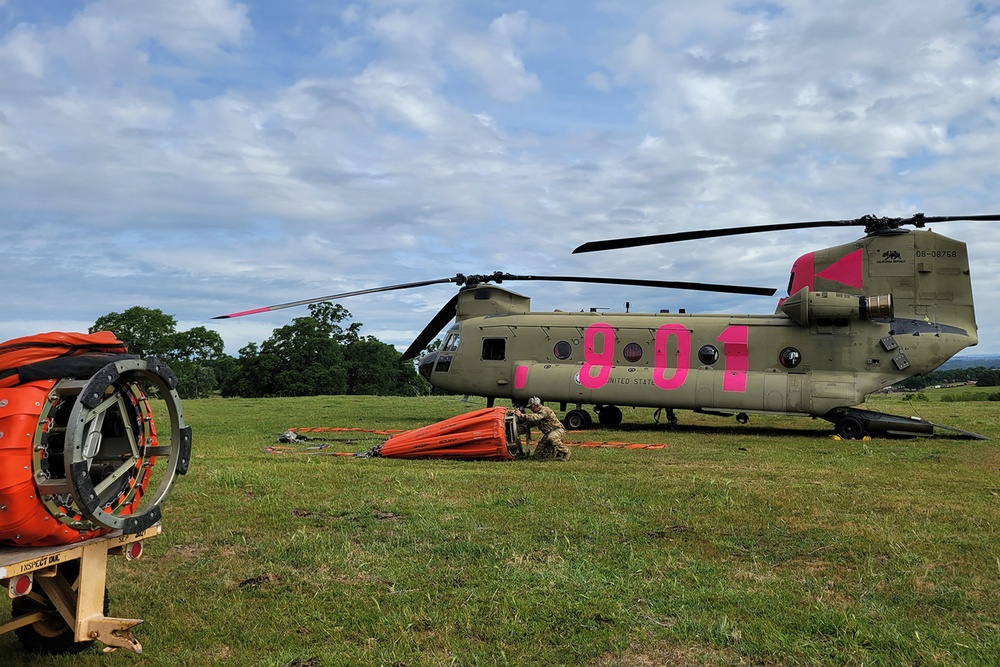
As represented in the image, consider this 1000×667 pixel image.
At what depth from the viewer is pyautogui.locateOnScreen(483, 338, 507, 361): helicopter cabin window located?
20.0m

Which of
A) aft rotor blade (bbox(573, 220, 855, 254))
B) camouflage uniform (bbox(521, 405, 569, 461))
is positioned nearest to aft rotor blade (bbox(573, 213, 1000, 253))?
aft rotor blade (bbox(573, 220, 855, 254))

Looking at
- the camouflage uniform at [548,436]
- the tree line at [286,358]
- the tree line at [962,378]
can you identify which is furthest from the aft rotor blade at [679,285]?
the tree line at [286,358]

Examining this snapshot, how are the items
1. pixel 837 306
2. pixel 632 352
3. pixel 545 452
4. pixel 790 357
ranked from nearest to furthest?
pixel 545 452, pixel 837 306, pixel 790 357, pixel 632 352

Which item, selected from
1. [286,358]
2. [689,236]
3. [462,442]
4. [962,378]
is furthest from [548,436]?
[962,378]

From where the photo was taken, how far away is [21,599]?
4359mm

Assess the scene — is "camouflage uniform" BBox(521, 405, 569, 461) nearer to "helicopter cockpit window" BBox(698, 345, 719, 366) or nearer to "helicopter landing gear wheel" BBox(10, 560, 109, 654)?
"helicopter cockpit window" BBox(698, 345, 719, 366)

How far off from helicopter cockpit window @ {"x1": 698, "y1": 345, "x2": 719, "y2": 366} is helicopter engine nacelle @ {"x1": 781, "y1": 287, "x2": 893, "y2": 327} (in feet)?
7.35

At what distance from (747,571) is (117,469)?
5.06 m

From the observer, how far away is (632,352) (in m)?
19.0

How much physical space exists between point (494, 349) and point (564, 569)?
14243 millimetres

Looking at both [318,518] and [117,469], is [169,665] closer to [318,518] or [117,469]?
[117,469]

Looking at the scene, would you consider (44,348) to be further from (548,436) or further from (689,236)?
(689,236)

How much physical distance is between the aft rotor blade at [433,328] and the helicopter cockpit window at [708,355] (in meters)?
7.56

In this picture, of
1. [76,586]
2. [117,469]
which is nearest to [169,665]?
[76,586]
